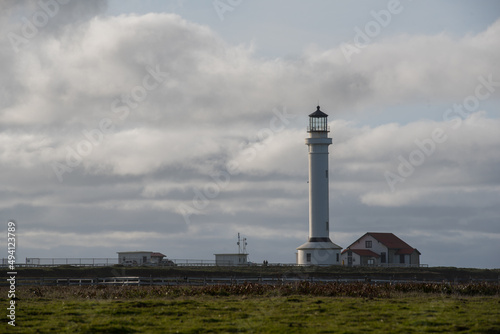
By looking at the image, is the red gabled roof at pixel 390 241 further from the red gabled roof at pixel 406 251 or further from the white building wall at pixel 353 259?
the white building wall at pixel 353 259

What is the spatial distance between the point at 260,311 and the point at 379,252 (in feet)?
211

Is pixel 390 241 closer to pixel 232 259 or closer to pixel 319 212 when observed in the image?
pixel 319 212

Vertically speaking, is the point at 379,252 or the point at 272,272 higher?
the point at 379,252

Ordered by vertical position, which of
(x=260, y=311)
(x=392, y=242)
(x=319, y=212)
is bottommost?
(x=260, y=311)

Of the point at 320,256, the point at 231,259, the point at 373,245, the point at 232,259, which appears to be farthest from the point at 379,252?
the point at 231,259

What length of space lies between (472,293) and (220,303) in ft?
45.1

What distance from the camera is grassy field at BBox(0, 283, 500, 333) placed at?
21266 mm

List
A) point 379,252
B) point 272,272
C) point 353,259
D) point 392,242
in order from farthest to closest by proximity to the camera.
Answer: point 392,242 → point 379,252 → point 353,259 → point 272,272

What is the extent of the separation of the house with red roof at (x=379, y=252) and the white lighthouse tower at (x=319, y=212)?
1112cm

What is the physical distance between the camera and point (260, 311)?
2498cm

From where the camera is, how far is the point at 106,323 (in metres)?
21.8

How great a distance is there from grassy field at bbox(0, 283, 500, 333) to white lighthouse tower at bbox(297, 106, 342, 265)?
40029mm

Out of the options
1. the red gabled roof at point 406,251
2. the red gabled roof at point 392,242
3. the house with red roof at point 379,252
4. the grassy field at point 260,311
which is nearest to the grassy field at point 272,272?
the red gabled roof at point 406,251

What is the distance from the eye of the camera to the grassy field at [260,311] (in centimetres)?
2127
